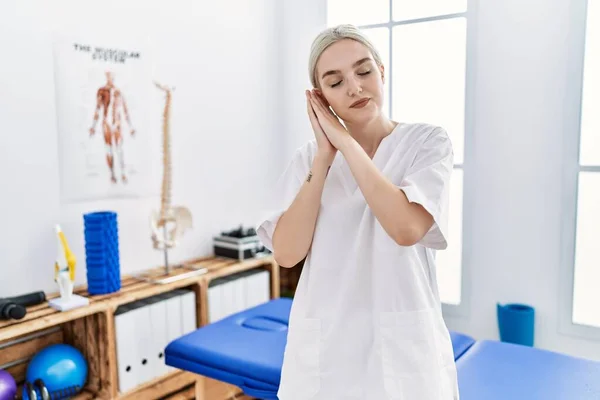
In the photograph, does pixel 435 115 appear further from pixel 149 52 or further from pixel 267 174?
pixel 149 52

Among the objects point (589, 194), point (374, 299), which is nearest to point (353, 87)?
point (374, 299)

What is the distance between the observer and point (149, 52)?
110 inches

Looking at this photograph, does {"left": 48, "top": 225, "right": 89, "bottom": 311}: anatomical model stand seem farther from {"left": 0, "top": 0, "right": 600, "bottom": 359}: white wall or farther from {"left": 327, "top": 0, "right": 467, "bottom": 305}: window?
{"left": 327, "top": 0, "right": 467, "bottom": 305}: window

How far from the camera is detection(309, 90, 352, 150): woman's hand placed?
118cm

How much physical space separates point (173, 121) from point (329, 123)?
191 cm

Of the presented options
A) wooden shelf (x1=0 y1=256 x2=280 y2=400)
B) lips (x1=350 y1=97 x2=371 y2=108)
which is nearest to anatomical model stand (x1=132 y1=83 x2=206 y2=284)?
wooden shelf (x1=0 y1=256 x2=280 y2=400)

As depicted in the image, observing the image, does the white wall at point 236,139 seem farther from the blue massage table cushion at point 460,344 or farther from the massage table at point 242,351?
the blue massage table cushion at point 460,344

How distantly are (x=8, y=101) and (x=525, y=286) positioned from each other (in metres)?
2.73

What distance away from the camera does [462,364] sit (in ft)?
6.25

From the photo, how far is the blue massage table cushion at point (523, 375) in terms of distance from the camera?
5.48 ft

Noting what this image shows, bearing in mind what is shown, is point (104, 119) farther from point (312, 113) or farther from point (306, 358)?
point (306, 358)

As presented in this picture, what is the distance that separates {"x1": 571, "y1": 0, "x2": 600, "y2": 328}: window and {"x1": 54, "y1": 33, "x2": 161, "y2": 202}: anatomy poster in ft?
7.43

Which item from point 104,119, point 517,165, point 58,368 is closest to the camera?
point 58,368

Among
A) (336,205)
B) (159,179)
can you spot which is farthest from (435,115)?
(336,205)
